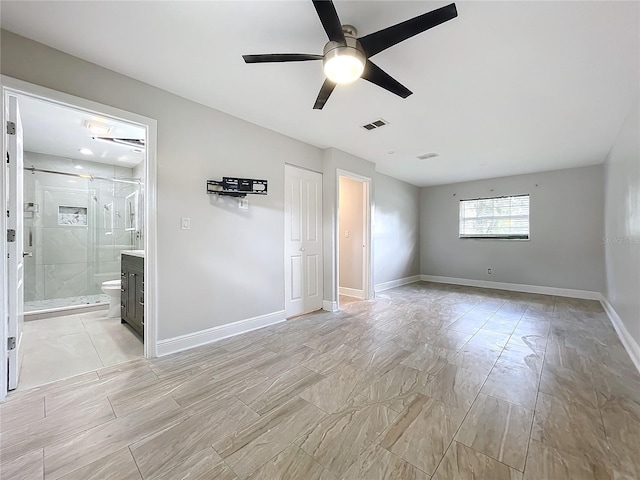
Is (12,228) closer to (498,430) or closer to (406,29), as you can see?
(406,29)

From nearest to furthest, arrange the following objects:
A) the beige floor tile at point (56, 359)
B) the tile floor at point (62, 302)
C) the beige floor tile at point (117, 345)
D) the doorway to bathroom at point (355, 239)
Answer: the beige floor tile at point (56, 359)
the beige floor tile at point (117, 345)
the tile floor at point (62, 302)
the doorway to bathroom at point (355, 239)

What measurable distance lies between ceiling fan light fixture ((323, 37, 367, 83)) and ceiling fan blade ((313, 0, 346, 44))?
55 mm

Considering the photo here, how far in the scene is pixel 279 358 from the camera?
2516 mm

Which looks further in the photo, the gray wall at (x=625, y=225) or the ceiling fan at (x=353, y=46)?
the gray wall at (x=625, y=225)

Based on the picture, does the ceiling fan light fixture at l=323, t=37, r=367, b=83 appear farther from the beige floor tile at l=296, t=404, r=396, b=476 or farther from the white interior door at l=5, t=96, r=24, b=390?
the white interior door at l=5, t=96, r=24, b=390

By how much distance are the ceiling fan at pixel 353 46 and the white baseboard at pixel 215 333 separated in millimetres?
2536

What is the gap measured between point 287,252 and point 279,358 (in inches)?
60.3

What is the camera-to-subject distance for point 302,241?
12.9 feet

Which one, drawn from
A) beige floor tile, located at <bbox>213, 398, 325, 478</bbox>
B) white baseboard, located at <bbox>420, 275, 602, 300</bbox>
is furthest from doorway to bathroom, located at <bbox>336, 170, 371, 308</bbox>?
beige floor tile, located at <bbox>213, 398, 325, 478</bbox>

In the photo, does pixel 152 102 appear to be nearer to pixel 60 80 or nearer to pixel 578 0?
pixel 60 80

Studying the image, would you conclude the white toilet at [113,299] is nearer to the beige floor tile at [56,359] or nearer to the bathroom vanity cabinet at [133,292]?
the bathroom vanity cabinet at [133,292]

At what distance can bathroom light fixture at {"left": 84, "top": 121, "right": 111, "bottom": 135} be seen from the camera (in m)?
3.20

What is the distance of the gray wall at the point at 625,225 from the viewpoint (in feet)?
8.49

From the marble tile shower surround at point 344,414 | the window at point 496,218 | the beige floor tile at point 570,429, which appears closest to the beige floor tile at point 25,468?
the marble tile shower surround at point 344,414
